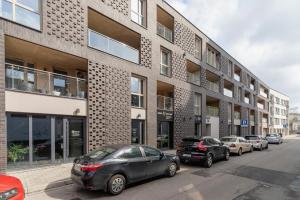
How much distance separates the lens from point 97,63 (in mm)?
12109

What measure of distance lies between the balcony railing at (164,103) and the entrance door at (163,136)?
1.25m

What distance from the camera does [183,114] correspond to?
19234 millimetres

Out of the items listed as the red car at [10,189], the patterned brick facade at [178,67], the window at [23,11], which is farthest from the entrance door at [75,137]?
the patterned brick facade at [178,67]

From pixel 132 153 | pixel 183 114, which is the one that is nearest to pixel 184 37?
pixel 183 114

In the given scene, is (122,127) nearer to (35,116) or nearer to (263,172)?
(35,116)

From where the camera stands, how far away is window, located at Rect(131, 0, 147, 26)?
15.2 metres

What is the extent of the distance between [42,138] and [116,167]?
16.3 feet

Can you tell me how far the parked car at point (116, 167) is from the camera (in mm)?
6359

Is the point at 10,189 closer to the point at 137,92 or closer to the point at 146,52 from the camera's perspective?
the point at 137,92

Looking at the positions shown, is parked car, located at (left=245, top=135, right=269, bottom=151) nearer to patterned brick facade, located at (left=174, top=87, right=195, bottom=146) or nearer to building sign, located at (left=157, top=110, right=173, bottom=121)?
patterned brick facade, located at (left=174, top=87, right=195, bottom=146)

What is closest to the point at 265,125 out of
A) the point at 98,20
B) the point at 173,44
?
the point at 173,44

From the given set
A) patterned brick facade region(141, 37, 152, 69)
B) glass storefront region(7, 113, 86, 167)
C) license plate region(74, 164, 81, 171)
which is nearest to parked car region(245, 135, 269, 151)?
patterned brick facade region(141, 37, 152, 69)

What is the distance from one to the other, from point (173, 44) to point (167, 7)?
9.93ft

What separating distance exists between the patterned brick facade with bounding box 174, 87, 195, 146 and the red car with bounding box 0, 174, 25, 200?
14.3m
